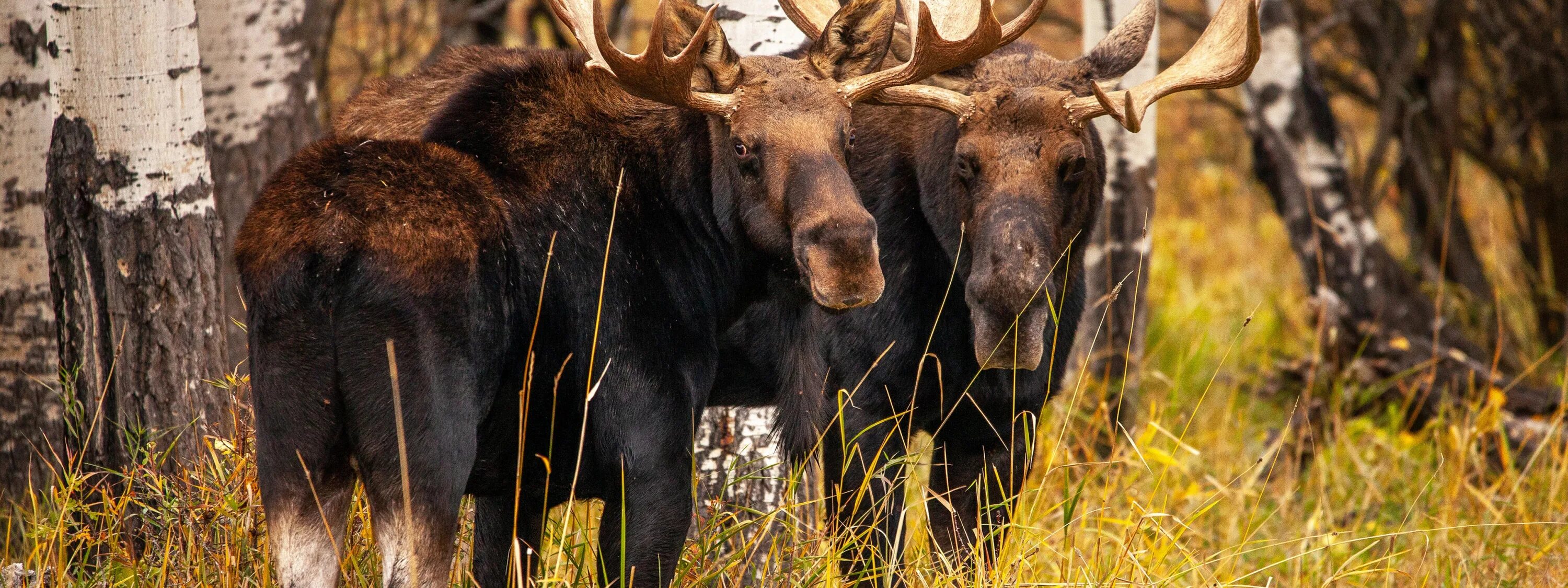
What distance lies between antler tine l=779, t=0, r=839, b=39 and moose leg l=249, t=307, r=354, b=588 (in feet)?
5.92

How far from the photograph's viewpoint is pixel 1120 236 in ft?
20.2

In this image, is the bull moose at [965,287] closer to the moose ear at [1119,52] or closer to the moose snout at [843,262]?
the moose ear at [1119,52]

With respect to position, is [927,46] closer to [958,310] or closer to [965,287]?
[965,287]

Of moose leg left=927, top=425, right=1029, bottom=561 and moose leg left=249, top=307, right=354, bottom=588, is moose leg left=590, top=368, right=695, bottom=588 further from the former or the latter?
moose leg left=927, top=425, right=1029, bottom=561

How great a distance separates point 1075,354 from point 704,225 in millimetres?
3198

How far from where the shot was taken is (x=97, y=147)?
3545 mm

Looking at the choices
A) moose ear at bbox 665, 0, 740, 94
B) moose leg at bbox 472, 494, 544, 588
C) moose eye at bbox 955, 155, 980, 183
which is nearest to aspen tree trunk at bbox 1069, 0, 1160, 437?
moose eye at bbox 955, 155, 980, 183

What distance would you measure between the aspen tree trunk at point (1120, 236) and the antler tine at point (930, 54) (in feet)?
7.29

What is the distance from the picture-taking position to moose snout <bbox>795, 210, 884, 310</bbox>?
10.2 ft

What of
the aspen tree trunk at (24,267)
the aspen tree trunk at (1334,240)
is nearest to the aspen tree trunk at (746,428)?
the aspen tree trunk at (24,267)

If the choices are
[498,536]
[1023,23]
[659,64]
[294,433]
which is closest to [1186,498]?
[1023,23]

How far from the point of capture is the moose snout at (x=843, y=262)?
123 inches

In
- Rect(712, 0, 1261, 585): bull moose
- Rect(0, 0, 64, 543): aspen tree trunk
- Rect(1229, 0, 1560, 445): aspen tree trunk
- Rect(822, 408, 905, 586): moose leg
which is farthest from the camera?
Rect(1229, 0, 1560, 445): aspen tree trunk

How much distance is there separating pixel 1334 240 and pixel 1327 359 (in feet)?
2.01
